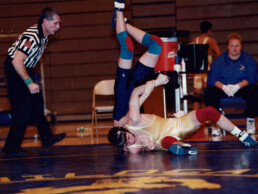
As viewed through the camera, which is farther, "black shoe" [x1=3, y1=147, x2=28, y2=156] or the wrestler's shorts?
"black shoe" [x1=3, y1=147, x2=28, y2=156]

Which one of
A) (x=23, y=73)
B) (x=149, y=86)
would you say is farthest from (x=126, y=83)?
(x=23, y=73)

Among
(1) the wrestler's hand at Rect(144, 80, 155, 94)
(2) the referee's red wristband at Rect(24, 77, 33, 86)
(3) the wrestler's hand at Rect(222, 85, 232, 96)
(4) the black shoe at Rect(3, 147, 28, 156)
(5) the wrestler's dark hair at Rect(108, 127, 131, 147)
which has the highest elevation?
(2) the referee's red wristband at Rect(24, 77, 33, 86)

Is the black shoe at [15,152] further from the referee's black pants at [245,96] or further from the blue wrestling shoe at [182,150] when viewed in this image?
the referee's black pants at [245,96]

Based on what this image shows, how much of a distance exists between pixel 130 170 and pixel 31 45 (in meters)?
1.81

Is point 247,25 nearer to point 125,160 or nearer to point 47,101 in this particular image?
point 47,101

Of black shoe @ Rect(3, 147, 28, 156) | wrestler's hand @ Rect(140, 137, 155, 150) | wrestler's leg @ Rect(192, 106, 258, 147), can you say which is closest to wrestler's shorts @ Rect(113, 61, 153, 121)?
wrestler's hand @ Rect(140, 137, 155, 150)

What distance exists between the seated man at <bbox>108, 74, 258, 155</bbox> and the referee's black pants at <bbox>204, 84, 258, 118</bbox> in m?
0.96

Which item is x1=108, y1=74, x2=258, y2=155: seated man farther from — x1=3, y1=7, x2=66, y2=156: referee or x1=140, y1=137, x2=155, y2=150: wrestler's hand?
x1=3, y1=7, x2=66, y2=156: referee

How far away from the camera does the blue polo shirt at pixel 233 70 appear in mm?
5484

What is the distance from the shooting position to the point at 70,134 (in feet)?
20.4

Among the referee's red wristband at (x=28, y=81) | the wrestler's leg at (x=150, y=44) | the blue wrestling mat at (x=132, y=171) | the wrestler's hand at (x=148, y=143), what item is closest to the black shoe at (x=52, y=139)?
the blue wrestling mat at (x=132, y=171)

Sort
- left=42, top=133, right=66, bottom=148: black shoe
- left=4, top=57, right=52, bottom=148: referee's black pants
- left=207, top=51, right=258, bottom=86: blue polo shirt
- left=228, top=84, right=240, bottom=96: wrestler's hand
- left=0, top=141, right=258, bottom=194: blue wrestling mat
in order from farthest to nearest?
left=207, top=51, right=258, bottom=86: blue polo shirt
left=228, top=84, right=240, bottom=96: wrestler's hand
left=42, top=133, right=66, bottom=148: black shoe
left=4, top=57, right=52, bottom=148: referee's black pants
left=0, top=141, right=258, bottom=194: blue wrestling mat

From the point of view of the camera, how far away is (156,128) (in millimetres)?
4262

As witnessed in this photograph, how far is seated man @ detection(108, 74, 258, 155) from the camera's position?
409 centimetres
